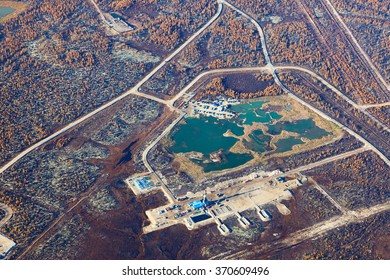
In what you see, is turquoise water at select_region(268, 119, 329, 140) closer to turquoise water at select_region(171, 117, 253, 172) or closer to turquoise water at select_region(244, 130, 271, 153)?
turquoise water at select_region(244, 130, 271, 153)

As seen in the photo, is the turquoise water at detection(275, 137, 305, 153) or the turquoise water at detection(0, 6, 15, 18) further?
the turquoise water at detection(0, 6, 15, 18)

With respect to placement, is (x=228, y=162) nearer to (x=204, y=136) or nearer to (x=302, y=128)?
(x=204, y=136)

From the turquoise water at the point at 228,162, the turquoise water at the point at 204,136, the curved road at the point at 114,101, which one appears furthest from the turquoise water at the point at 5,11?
the turquoise water at the point at 228,162

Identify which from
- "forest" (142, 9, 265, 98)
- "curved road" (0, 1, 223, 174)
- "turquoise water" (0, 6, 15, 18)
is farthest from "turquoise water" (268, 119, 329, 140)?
"turquoise water" (0, 6, 15, 18)

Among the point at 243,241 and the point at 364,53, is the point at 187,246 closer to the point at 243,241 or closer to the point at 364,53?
the point at 243,241

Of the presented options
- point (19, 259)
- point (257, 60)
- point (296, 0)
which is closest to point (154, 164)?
point (19, 259)

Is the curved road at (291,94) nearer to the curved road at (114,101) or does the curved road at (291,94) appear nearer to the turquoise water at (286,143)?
the curved road at (114,101)
